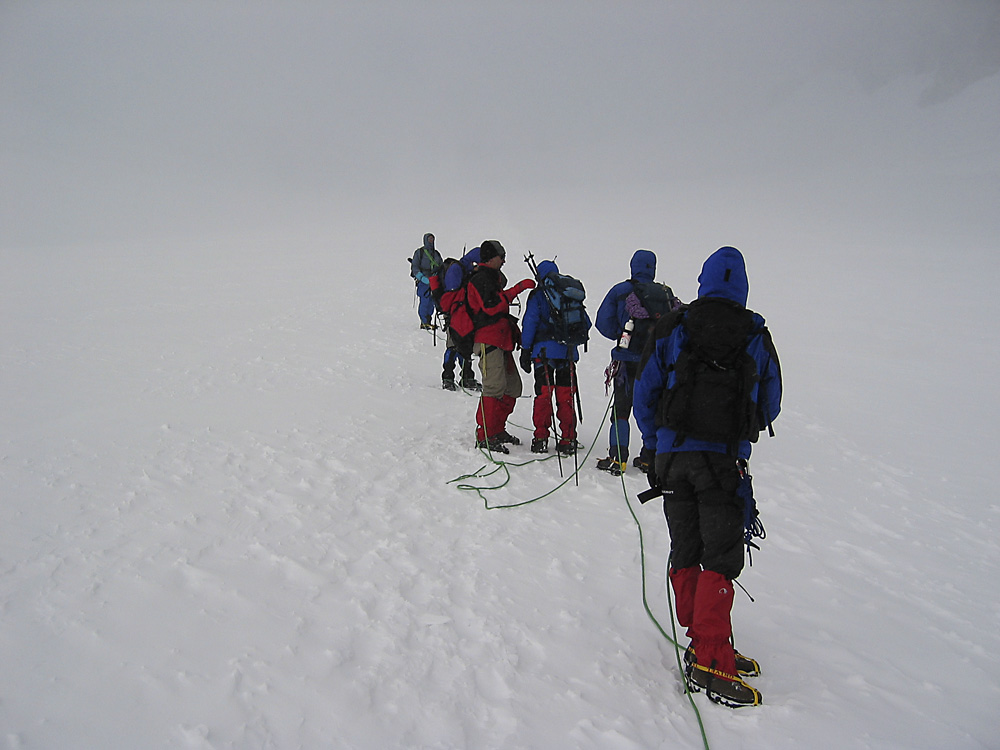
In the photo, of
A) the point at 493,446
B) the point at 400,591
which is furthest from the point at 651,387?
the point at 493,446

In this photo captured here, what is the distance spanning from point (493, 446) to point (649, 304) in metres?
1.94

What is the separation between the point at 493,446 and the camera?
534cm

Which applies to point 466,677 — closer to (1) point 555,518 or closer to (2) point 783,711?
(2) point 783,711

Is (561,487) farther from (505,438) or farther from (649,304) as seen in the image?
(649,304)

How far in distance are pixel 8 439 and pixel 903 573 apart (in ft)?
21.7

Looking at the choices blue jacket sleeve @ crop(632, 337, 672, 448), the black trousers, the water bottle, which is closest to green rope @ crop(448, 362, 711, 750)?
the black trousers

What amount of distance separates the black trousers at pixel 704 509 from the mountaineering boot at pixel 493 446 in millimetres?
2744

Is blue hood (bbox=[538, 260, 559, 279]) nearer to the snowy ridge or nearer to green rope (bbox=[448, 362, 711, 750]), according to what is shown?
green rope (bbox=[448, 362, 711, 750])

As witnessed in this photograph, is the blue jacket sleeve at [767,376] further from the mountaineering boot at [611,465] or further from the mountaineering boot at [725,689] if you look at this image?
the mountaineering boot at [611,465]

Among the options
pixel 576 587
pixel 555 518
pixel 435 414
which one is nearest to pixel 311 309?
pixel 435 414

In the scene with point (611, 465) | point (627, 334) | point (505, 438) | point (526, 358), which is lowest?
point (611, 465)

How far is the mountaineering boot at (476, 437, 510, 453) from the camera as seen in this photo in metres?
5.29

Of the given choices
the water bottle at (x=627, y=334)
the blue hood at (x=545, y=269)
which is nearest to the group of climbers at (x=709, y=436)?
the water bottle at (x=627, y=334)

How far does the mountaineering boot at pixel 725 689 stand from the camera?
2387 millimetres
